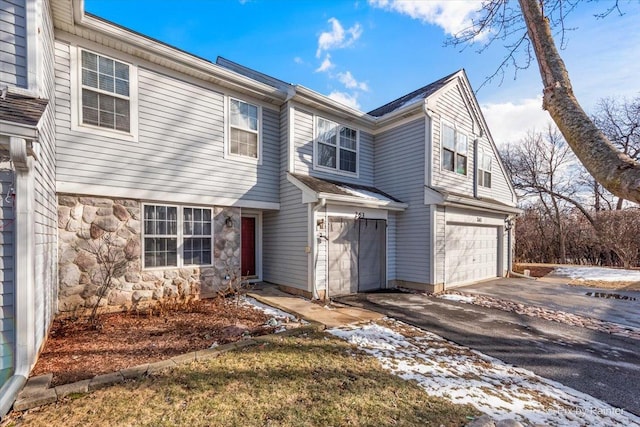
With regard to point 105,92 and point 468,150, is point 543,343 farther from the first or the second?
point 105,92

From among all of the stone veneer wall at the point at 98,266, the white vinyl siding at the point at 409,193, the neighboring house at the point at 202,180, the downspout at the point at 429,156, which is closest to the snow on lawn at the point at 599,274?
the neighboring house at the point at 202,180

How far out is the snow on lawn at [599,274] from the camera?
1130cm

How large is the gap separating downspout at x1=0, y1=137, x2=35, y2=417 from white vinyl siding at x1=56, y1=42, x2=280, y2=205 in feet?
9.15

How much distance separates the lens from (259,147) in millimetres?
8234

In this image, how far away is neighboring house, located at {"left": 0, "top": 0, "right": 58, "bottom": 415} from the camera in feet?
9.91

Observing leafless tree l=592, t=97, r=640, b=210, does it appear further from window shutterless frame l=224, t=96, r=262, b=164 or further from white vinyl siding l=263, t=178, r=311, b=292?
window shutterless frame l=224, t=96, r=262, b=164

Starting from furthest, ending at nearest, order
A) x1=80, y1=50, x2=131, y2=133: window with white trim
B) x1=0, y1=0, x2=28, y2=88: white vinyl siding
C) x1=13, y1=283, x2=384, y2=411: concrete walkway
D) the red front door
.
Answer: the red front door → x1=80, y1=50, x2=131, y2=133: window with white trim → x1=0, y1=0, x2=28, y2=88: white vinyl siding → x1=13, y1=283, x2=384, y2=411: concrete walkway

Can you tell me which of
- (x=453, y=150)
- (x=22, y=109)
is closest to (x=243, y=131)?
(x=22, y=109)

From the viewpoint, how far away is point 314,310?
6.30 metres

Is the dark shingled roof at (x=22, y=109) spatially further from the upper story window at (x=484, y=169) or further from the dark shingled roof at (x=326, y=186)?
the upper story window at (x=484, y=169)

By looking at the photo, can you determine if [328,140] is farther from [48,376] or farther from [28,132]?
[48,376]

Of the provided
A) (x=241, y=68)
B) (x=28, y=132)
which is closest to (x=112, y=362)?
(x=28, y=132)

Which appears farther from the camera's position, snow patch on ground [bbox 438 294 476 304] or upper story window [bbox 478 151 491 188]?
upper story window [bbox 478 151 491 188]

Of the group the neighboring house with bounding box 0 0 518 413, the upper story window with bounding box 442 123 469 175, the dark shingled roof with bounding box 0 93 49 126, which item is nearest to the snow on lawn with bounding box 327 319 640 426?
the neighboring house with bounding box 0 0 518 413
